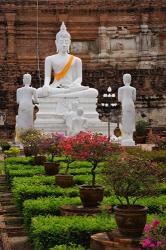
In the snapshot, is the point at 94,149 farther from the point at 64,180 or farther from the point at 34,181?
the point at 34,181

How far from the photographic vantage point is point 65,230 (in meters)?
5.74

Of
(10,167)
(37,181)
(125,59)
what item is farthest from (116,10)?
(37,181)

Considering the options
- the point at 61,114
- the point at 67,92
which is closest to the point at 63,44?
the point at 67,92

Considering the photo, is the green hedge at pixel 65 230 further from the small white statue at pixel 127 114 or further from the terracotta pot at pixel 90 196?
the small white statue at pixel 127 114

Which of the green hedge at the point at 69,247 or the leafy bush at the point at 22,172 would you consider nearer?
the green hedge at the point at 69,247

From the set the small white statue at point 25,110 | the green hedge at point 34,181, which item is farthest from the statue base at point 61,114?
the green hedge at point 34,181

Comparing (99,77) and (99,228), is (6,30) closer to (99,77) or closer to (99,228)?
(99,77)

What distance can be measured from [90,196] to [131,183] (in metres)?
1.35

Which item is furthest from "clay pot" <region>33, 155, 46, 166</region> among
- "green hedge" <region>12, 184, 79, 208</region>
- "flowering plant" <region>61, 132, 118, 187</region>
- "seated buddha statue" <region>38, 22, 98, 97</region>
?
"seated buddha statue" <region>38, 22, 98, 97</region>

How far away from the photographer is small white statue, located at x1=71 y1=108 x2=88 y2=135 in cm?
1655

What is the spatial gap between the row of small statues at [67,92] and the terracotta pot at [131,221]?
11.0 metres

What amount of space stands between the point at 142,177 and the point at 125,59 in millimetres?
19959

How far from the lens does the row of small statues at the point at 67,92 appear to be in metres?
16.9

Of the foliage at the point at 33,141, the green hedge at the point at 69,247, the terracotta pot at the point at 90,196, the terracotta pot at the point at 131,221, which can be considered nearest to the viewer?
the green hedge at the point at 69,247
